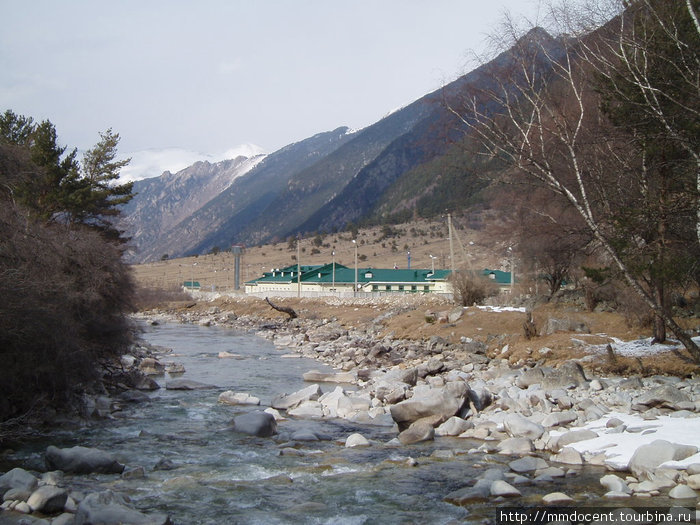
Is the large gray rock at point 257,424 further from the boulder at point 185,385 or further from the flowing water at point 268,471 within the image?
the boulder at point 185,385

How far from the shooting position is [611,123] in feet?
53.1

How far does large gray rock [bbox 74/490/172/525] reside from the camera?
8461 millimetres

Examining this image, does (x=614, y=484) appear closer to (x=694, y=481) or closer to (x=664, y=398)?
(x=694, y=481)

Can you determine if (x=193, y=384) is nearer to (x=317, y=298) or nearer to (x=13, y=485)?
(x=13, y=485)

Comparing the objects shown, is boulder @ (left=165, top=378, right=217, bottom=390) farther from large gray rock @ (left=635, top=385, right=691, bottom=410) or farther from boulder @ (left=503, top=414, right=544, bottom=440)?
large gray rock @ (left=635, top=385, right=691, bottom=410)

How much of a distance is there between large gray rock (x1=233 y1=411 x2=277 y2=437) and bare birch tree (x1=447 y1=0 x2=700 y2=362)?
7.89 m

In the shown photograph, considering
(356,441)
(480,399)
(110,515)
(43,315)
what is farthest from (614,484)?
(43,315)

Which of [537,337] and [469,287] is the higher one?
[469,287]

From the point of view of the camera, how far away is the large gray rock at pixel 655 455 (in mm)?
10086

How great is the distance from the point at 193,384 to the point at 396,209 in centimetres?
13882

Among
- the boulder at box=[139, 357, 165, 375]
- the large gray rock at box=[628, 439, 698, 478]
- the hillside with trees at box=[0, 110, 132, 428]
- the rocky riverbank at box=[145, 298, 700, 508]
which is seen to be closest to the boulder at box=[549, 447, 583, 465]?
the rocky riverbank at box=[145, 298, 700, 508]

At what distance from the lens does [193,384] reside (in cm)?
2241

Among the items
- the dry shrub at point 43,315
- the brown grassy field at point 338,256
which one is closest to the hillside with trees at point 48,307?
the dry shrub at point 43,315

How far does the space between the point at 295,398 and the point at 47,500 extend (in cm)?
1003
